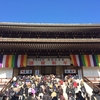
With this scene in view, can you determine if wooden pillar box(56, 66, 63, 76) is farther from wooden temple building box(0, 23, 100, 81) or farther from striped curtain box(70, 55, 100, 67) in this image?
striped curtain box(70, 55, 100, 67)

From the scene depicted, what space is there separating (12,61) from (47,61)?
3317 millimetres

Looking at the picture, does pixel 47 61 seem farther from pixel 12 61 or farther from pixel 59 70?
pixel 12 61

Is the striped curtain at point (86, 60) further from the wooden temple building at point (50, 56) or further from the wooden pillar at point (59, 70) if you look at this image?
the wooden pillar at point (59, 70)

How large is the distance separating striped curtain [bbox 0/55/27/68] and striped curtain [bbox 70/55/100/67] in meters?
4.72

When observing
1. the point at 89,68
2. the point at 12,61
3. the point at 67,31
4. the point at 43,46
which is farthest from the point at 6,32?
the point at 89,68

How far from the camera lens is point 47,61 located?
12.3 metres

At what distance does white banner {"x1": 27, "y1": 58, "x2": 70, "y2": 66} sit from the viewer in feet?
39.9

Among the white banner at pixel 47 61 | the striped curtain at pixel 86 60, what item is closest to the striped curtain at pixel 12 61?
the white banner at pixel 47 61

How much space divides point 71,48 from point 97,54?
2952 mm

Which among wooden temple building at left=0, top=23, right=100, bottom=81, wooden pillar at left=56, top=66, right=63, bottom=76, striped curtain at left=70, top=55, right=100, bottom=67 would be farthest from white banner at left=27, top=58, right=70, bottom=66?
striped curtain at left=70, top=55, right=100, bottom=67

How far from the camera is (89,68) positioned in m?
12.4

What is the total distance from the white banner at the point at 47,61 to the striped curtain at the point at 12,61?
605 millimetres

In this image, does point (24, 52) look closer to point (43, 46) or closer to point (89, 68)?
point (43, 46)

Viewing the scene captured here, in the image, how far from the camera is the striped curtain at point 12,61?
38.2 feet
